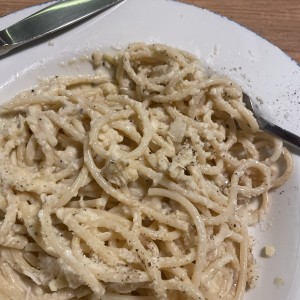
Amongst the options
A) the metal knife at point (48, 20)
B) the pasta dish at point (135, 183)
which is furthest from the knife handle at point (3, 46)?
the pasta dish at point (135, 183)

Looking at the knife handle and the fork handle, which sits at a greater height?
the knife handle

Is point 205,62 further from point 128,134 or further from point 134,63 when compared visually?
point 128,134

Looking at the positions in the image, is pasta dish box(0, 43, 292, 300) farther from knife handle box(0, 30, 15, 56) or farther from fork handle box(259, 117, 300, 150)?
knife handle box(0, 30, 15, 56)

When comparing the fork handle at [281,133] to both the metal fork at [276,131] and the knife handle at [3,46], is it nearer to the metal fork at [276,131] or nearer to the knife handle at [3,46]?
the metal fork at [276,131]

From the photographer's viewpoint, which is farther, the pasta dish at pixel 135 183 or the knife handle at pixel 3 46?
the knife handle at pixel 3 46

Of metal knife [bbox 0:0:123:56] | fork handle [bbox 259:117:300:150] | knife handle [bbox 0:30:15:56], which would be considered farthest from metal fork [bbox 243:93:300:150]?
knife handle [bbox 0:30:15:56]
